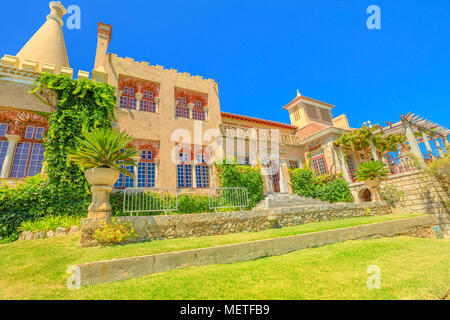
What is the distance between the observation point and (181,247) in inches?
199

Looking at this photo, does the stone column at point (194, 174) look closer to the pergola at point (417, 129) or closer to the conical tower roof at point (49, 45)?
the conical tower roof at point (49, 45)

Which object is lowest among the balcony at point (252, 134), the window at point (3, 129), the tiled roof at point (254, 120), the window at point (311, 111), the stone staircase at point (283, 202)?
the stone staircase at point (283, 202)

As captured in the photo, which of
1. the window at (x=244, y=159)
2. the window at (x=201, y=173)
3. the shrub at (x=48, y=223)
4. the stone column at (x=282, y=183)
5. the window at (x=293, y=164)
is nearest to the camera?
the shrub at (x=48, y=223)

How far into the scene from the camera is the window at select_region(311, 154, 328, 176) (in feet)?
55.5

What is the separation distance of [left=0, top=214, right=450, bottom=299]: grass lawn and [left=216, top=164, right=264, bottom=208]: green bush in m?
7.22

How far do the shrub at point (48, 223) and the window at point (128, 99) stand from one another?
23.5ft

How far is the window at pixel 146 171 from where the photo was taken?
38.1 feet

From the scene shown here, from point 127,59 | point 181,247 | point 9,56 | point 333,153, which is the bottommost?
point 181,247

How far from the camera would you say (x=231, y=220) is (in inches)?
309

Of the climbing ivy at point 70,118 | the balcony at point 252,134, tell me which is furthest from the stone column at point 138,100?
the balcony at point 252,134
